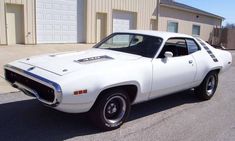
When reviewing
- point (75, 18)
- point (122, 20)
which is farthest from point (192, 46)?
point (122, 20)

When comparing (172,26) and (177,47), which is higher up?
(172,26)

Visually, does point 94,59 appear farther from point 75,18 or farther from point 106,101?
point 75,18

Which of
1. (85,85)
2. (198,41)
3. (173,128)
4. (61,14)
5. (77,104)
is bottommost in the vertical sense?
(173,128)

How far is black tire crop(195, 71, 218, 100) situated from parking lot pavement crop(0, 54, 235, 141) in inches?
11.8

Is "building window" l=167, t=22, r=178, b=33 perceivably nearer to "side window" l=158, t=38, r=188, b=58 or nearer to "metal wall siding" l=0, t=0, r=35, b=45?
"metal wall siding" l=0, t=0, r=35, b=45

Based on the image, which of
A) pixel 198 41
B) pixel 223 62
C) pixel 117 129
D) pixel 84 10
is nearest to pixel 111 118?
pixel 117 129

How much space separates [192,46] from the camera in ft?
21.2

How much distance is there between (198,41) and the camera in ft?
22.0

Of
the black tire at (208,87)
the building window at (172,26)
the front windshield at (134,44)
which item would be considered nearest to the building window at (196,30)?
the building window at (172,26)

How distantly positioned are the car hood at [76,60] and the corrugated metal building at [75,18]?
9.35 m

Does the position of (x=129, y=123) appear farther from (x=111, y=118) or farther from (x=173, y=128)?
(x=173, y=128)

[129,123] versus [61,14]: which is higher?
[61,14]

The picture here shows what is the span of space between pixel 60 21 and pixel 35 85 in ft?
39.7

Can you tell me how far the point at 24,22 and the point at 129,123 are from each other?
1080 centimetres
